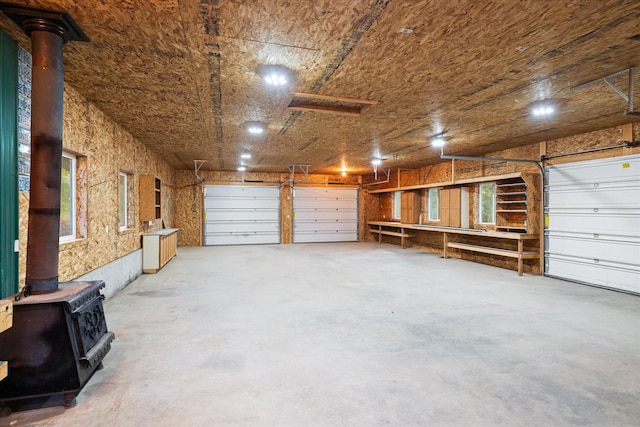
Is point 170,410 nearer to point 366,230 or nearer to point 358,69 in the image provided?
point 358,69

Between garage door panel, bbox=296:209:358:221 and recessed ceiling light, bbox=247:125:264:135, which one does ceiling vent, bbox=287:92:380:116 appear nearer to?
recessed ceiling light, bbox=247:125:264:135

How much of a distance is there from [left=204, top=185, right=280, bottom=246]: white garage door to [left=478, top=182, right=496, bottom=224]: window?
707 centimetres

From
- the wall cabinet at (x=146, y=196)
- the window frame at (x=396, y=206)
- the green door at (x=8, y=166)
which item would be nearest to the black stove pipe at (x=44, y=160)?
the green door at (x=8, y=166)

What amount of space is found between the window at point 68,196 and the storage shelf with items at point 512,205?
780 cm

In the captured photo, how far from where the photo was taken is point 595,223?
5.51 m

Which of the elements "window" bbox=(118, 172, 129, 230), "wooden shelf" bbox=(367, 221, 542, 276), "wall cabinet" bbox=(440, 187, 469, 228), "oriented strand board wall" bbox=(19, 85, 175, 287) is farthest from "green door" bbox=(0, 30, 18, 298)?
"wall cabinet" bbox=(440, 187, 469, 228)

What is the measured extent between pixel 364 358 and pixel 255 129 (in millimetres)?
4319

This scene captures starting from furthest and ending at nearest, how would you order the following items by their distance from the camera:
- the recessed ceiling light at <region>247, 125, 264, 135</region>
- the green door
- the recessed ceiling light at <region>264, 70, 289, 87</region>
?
1. the recessed ceiling light at <region>247, 125, 264, 135</region>
2. the recessed ceiling light at <region>264, 70, 289, 87</region>
3. the green door

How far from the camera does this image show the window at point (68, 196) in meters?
3.87

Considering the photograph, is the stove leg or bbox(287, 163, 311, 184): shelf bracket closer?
the stove leg

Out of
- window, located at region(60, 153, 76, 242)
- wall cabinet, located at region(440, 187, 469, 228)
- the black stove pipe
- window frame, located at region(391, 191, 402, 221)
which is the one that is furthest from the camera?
window frame, located at region(391, 191, 402, 221)

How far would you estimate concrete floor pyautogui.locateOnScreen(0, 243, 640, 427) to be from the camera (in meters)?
2.00

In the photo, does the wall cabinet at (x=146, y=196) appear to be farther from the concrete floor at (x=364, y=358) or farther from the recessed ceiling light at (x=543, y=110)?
the recessed ceiling light at (x=543, y=110)

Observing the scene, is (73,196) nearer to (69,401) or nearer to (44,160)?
(44,160)
